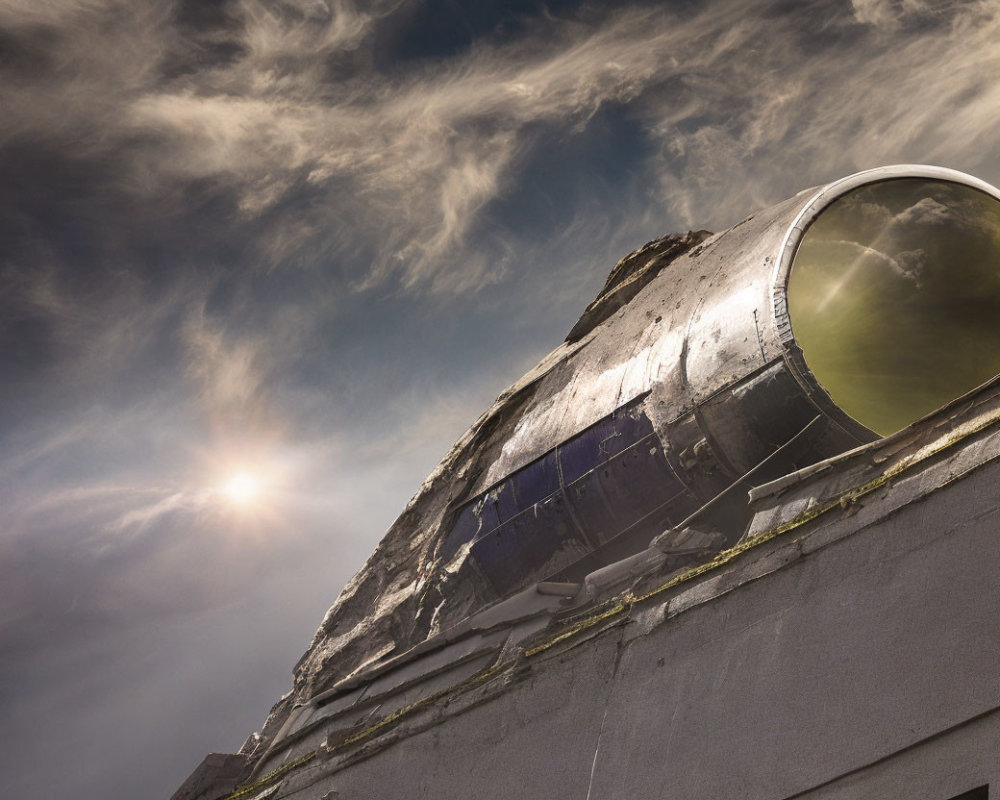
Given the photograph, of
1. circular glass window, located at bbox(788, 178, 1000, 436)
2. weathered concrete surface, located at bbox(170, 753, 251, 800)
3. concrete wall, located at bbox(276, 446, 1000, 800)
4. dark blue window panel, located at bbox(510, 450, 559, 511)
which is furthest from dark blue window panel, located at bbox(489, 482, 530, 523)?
weathered concrete surface, located at bbox(170, 753, 251, 800)

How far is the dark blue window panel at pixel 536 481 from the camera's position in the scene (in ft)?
23.6

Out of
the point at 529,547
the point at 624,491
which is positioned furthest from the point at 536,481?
the point at 624,491

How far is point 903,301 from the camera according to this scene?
20.4ft

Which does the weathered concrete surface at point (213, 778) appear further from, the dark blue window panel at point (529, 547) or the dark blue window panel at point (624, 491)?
the dark blue window panel at point (624, 491)

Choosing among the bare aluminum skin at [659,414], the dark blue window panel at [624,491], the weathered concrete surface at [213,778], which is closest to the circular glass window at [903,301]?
the bare aluminum skin at [659,414]

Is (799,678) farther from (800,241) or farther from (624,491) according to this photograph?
(800,241)

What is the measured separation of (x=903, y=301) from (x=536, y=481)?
10.1 ft

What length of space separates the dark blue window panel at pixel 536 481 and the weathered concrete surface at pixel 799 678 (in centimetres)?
247

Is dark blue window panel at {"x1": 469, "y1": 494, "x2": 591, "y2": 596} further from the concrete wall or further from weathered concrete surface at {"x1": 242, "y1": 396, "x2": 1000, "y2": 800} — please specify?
the concrete wall

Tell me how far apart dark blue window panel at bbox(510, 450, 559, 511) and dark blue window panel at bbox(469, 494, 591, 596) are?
69 millimetres

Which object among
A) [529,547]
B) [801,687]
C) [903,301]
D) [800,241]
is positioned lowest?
[801,687]

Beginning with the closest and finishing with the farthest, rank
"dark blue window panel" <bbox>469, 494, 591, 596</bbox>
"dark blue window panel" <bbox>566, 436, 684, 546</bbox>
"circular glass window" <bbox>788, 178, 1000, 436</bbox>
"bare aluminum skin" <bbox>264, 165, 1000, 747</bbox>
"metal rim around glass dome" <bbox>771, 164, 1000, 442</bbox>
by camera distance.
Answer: "metal rim around glass dome" <bbox>771, 164, 1000, 442</bbox> < "bare aluminum skin" <bbox>264, 165, 1000, 747</bbox> < "circular glass window" <bbox>788, 178, 1000, 436</bbox> < "dark blue window panel" <bbox>566, 436, 684, 546</bbox> < "dark blue window panel" <bbox>469, 494, 591, 596</bbox>

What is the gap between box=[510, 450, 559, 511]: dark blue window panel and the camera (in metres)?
7.20

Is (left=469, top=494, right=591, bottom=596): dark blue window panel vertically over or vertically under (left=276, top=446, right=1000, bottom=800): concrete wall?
over
